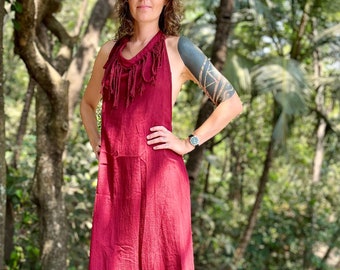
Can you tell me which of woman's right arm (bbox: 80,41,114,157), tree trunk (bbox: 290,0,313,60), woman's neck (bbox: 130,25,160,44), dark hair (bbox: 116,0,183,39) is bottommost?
woman's right arm (bbox: 80,41,114,157)

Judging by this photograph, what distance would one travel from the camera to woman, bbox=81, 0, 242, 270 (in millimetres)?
2145

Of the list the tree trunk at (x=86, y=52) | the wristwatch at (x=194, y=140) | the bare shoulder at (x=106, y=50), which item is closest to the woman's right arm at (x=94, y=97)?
the bare shoulder at (x=106, y=50)

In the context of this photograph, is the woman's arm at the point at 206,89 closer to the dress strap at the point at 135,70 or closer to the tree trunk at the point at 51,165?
the dress strap at the point at 135,70

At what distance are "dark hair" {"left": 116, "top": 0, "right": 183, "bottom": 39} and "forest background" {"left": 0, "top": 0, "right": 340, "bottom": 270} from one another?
2.54ft

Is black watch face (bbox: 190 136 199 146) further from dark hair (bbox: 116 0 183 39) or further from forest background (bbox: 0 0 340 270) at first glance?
forest background (bbox: 0 0 340 270)

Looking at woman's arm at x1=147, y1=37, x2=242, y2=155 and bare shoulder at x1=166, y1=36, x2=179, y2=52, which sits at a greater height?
bare shoulder at x1=166, y1=36, x2=179, y2=52

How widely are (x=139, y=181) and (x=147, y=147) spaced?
0.40ft

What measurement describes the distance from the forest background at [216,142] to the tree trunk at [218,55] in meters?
0.01

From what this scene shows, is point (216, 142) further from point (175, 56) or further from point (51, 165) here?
point (175, 56)

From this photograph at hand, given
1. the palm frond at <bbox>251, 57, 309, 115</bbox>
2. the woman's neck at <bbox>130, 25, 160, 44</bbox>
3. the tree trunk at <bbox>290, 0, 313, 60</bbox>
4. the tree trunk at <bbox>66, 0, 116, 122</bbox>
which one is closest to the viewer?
the woman's neck at <bbox>130, 25, 160, 44</bbox>

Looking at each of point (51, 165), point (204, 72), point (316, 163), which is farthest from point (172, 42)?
point (316, 163)

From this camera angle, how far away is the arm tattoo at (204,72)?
7.18 ft

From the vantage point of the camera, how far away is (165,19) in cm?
231

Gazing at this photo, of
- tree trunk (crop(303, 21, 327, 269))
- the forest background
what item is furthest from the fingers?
tree trunk (crop(303, 21, 327, 269))
